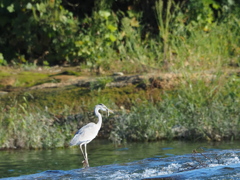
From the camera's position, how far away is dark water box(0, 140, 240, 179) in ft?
21.8

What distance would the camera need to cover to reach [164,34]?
521 inches

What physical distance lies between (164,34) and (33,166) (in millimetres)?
6588

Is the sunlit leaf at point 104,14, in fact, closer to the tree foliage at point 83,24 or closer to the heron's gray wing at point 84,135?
the tree foliage at point 83,24

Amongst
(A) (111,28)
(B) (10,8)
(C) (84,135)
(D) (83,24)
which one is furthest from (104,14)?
(C) (84,135)

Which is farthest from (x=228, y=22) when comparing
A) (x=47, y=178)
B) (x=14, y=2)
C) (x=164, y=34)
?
(x=47, y=178)

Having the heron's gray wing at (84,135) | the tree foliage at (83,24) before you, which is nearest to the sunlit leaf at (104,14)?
the tree foliage at (83,24)

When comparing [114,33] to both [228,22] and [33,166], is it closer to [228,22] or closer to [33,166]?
[228,22]

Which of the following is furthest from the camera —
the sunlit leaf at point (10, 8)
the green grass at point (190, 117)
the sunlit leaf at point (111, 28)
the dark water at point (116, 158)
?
the sunlit leaf at point (10, 8)

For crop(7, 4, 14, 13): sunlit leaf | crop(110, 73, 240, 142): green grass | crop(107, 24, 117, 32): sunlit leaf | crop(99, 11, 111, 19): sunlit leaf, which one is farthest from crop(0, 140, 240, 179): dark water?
crop(7, 4, 14, 13): sunlit leaf

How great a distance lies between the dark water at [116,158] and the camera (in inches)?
262

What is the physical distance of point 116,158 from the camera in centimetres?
823

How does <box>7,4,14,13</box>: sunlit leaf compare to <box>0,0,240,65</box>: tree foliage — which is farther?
<box>7,4,14,13</box>: sunlit leaf

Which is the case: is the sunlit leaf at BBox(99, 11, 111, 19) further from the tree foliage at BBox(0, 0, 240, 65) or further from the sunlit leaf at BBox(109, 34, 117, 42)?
the sunlit leaf at BBox(109, 34, 117, 42)

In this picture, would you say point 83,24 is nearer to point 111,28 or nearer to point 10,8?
point 111,28
